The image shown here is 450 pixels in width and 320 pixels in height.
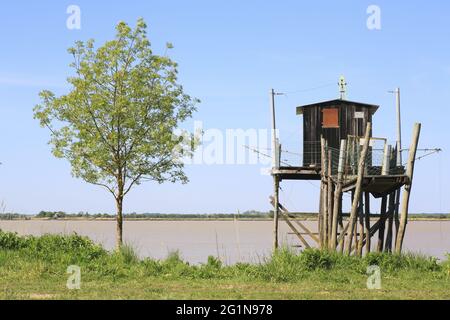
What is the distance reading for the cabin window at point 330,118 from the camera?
29.8 meters

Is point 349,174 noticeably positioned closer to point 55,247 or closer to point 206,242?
point 55,247

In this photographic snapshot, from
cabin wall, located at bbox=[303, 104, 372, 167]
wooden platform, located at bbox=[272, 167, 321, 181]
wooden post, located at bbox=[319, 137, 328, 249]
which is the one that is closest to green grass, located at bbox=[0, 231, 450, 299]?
wooden post, located at bbox=[319, 137, 328, 249]

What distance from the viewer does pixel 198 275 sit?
16656 mm

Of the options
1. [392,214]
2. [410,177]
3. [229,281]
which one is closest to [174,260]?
[229,281]

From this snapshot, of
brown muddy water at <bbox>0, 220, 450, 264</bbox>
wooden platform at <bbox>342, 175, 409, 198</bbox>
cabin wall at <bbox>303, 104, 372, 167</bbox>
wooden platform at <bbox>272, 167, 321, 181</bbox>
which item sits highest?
cabin wall at <bbox>303, 104, 372, 167</bbox>

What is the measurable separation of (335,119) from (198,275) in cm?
1530

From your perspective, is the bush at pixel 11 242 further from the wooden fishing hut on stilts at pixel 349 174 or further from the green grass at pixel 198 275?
the wooden fishing hut on stilts at pixel 349 174

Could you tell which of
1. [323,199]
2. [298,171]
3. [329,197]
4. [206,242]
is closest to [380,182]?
[329,197]

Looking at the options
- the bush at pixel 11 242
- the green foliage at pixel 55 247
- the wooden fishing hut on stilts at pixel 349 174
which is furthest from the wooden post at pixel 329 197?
the bush at pixel 11 242

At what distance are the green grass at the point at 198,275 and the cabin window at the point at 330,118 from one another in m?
11.4

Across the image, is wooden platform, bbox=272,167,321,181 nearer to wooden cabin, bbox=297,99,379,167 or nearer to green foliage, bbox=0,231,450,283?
wooden cabin, bbox=297,99,379,167

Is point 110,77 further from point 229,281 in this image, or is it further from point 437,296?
point 437,296

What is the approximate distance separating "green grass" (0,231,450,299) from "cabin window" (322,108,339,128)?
11441 mm

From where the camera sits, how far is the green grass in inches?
548
